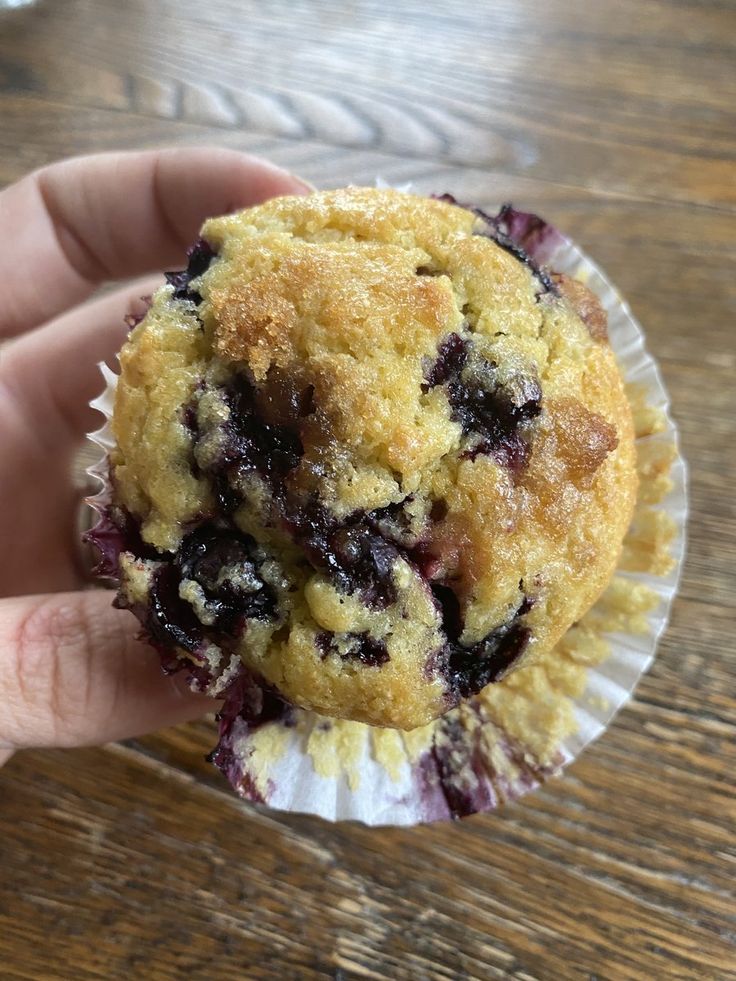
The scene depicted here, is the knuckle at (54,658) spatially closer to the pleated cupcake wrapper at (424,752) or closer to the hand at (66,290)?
the pleated cupcake wrapper at (424,752)

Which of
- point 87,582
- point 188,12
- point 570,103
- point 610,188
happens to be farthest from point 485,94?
point 87,582

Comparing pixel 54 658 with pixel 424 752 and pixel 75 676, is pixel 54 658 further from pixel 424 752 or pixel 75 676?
pixel 424 752

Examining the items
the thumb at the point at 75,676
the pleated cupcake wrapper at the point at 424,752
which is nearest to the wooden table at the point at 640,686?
the pleated cupcake wrapper at the point at 424,752

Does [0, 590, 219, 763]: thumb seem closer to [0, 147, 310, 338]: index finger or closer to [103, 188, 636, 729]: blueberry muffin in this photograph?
[103, 188, 636, 729]: blueberry muffin

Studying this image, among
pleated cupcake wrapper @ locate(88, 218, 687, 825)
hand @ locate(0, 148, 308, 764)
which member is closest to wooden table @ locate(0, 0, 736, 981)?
pleated cupcake wrapper @ locate(88, 218, 687, 825)

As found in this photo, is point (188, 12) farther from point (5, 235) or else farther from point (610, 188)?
point (610, 188)

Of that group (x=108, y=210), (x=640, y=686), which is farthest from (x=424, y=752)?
(x=108, y=210)
